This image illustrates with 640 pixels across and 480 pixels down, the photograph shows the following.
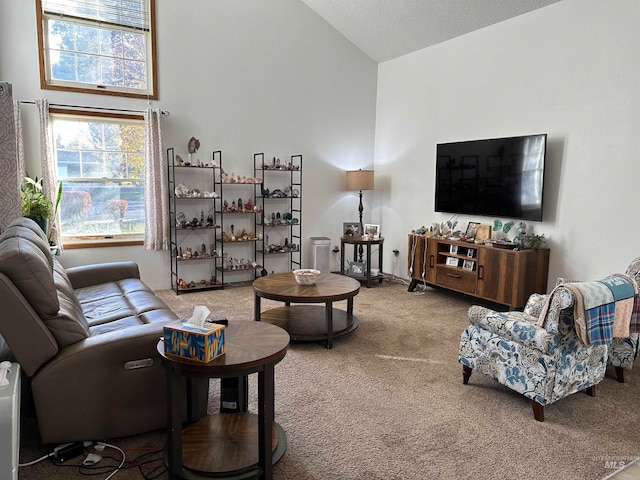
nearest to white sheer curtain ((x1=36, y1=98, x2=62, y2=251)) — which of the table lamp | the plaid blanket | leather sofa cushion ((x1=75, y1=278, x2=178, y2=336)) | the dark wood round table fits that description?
leather sofa cushion ((x1=75, y1=278, x2=178, y2=336))

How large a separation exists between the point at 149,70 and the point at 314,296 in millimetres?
3415

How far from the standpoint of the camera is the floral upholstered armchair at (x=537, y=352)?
2494 millimetres

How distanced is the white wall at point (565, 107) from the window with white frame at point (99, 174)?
347 centimetres

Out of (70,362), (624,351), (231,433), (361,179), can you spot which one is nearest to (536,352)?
(624,351)

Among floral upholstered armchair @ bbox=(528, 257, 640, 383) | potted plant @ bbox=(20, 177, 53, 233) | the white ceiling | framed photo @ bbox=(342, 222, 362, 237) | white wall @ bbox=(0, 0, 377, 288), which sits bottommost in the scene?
floral upholstered armchair @ bbox=(528, 257, 640, 383)

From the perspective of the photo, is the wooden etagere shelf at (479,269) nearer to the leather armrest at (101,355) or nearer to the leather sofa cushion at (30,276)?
the leather armrest at (101,355)

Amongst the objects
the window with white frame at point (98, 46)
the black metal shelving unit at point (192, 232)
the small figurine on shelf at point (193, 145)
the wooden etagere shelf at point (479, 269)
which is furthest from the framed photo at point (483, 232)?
the window with white frame at point (98, 46)

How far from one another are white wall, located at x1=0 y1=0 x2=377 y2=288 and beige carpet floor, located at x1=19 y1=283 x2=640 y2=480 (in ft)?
9.59

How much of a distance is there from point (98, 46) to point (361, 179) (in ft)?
11.2

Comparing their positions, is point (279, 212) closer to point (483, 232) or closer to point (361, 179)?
point (361, 179)

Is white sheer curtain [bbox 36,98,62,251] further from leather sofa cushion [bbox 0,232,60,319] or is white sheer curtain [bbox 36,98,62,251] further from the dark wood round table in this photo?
the dark wood round table

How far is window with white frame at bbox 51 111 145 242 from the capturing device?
486cm

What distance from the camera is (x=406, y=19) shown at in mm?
5289

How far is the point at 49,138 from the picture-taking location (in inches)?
181
